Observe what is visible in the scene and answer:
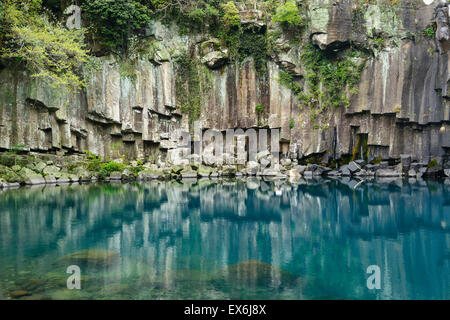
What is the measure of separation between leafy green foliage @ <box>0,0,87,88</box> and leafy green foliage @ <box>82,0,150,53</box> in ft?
9.96

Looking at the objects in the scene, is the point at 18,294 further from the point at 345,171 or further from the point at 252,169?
the point at 345,171

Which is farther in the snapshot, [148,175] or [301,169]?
[301,169]

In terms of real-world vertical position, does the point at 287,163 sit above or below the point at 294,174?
above

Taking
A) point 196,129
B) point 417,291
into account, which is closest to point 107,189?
point 196,129

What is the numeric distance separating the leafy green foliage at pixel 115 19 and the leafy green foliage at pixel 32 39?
3035 millimetres

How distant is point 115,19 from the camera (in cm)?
2666

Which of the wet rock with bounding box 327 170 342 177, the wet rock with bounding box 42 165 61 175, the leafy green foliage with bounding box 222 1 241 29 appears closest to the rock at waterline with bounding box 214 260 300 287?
the wet rock with bounding box 42 165 61 175

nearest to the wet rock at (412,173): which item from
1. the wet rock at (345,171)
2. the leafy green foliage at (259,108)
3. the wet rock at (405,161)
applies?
the wet rock at (405,161)

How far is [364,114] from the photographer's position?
2773 centimetres

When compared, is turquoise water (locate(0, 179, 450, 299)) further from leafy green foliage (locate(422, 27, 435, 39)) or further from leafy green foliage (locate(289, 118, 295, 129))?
leafy green foliage (locate(289, 118, 295, 129))

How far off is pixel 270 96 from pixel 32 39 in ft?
58.5

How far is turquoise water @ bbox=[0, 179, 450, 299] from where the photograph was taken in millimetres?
5836

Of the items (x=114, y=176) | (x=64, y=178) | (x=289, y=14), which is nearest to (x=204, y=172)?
(x=114, y=176)

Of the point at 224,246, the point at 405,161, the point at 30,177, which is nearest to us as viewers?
the point at 224,246
